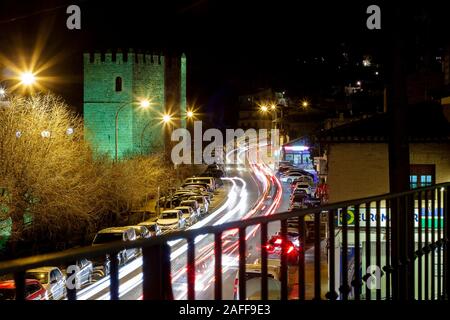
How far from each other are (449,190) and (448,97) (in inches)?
491

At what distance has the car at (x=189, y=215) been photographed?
28.2 metres

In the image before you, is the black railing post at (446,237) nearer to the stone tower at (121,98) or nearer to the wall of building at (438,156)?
the wall of building at (438,156)

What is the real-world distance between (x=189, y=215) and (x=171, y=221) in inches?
117

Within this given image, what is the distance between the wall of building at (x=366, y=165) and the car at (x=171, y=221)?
10.1 meters

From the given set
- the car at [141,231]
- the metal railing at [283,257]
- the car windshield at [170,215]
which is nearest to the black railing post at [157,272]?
the metal railing at [283,257]

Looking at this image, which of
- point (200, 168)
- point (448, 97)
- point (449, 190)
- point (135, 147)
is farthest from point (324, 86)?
point (449, 190)

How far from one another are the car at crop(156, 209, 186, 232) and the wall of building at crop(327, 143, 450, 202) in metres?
10.1

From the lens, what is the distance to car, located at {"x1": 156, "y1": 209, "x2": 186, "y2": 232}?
2539 centimetres

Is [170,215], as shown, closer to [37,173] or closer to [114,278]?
[37,173]

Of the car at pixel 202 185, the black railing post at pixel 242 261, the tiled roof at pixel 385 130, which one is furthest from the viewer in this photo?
the car at pixel 202 185

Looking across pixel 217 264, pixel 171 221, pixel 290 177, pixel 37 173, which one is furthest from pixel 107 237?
pixel 290 177

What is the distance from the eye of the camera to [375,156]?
16406 mm
